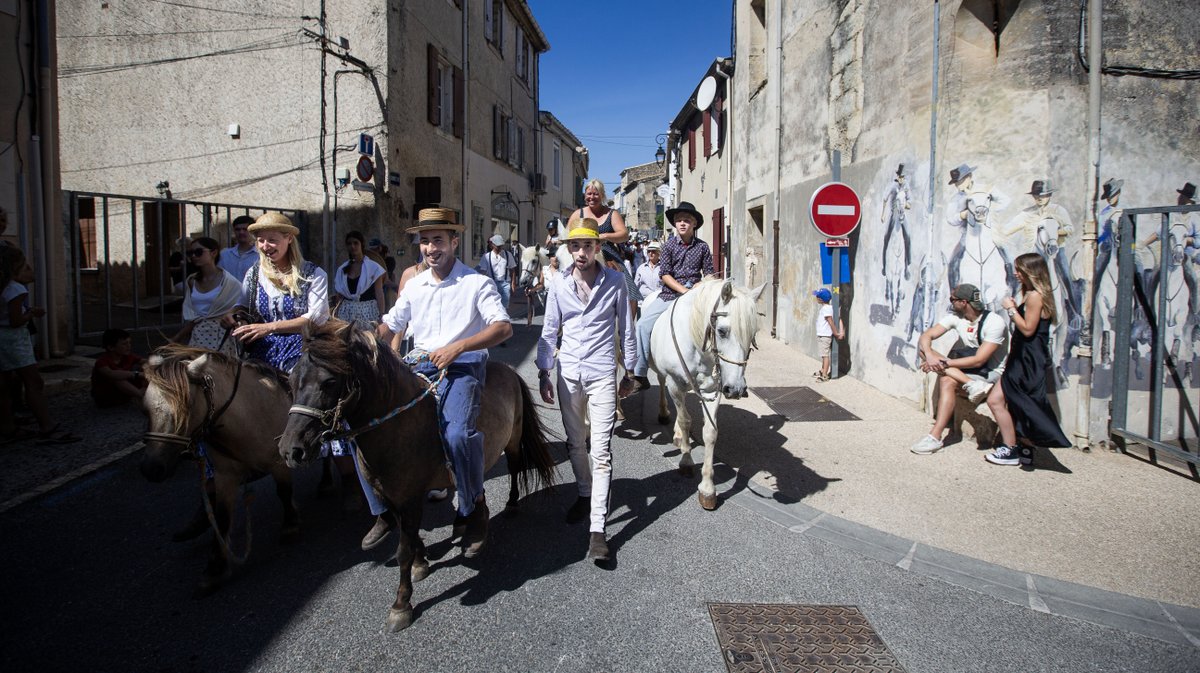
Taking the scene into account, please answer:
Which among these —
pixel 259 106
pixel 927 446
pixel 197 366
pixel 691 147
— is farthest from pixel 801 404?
pixel 691 147

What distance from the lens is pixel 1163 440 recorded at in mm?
5844

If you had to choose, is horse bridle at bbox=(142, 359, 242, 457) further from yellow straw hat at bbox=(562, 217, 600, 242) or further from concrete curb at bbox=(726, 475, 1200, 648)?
concrete curb at bbox=(726, 475, 1200, 648)

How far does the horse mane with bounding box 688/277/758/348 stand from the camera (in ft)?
14.5

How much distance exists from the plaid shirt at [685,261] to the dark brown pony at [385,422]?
279 cm

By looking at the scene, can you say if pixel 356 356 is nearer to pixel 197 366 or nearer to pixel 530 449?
pixel 197 366

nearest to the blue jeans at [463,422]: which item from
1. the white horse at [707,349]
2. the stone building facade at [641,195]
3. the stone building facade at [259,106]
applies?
the white horse at [707,349]

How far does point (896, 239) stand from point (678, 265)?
310 cm

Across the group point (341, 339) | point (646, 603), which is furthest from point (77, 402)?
point (646, 603)

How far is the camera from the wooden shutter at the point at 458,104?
54.4 ft

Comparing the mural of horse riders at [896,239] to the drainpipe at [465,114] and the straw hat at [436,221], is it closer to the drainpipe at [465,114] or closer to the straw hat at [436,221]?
the straw hat at [436,221]

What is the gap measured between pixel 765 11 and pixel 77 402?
1261cm

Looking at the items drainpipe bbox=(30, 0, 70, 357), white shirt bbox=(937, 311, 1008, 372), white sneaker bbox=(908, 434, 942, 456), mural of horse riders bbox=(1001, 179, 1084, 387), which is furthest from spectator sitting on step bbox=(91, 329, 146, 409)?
mural of horse riders bbox=(1001, 179, 1084, 387)

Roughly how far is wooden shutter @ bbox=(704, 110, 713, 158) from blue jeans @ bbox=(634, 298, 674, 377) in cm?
1295

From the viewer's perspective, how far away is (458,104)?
55.1ft
